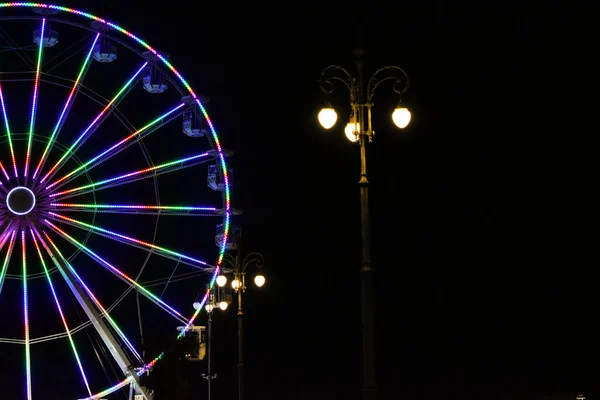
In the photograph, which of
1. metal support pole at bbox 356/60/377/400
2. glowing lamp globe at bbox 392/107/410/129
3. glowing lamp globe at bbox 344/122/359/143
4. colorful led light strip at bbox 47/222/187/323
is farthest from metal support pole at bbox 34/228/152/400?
glowing lamp globe at bbox 392/107/410/129

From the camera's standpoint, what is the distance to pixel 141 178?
30859 mm

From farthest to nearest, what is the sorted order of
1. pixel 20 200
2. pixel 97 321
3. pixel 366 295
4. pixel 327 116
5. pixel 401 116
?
pixel 97 321 < pixel 20 200 < pixel 401 116 < pixel 327 116 < pixel 366 295

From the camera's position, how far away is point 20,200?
28.9m

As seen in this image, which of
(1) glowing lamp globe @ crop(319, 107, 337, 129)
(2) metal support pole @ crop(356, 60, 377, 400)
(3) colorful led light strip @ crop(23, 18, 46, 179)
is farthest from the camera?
(3) colorful led light strip @ crop(23, 18, 46, 179)

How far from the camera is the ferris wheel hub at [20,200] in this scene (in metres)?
28.8

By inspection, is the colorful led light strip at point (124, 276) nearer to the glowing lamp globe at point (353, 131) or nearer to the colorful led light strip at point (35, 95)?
the colorful led light strip at point (35, 95)

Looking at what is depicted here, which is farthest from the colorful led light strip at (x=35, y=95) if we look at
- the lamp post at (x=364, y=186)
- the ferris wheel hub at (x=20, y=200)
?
the lamp post at (x=364, y=186)

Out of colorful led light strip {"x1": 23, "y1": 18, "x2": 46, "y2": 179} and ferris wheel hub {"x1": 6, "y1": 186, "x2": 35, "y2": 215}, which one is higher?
colorful led light strip {"x1": 23, "y1": 18, "x2": 46, "y2": 179}

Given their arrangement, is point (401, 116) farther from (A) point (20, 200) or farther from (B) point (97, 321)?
(B) point (97, 321)

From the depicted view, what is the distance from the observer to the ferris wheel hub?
2883 centimetres

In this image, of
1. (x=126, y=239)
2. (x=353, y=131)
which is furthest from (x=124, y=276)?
(x=353, y=131)

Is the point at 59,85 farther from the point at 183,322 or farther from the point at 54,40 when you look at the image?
the point at 183,322

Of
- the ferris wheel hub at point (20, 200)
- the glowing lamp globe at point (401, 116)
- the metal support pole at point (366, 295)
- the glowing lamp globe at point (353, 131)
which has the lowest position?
the metal support pole at point (366, 295)

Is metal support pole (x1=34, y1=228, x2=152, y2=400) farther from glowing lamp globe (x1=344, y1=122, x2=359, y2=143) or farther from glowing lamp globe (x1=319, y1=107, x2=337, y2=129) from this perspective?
glowing lamp globe (x1=319, y1=107, x2=337, y2=129)
